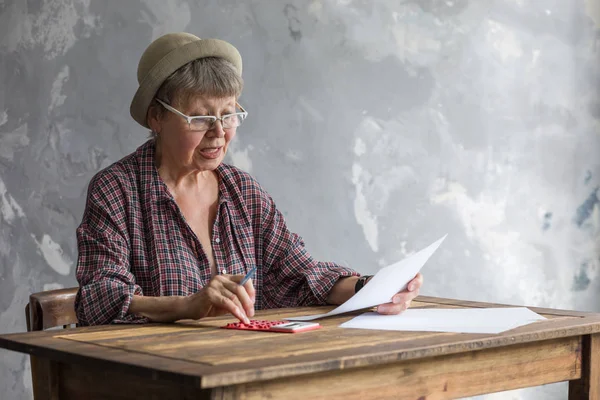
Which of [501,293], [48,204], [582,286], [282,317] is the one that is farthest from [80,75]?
[582,286]

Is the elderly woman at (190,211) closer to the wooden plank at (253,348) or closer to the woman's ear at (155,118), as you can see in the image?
the woman's ear at (155,118)

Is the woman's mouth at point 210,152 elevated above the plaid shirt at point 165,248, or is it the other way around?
the woman's mouth at point 210,152

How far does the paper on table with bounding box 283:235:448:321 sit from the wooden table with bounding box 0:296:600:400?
7 cm

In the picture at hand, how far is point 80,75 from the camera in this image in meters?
3.12

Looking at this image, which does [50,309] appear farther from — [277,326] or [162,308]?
[277,326]

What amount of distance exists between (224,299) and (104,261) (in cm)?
39

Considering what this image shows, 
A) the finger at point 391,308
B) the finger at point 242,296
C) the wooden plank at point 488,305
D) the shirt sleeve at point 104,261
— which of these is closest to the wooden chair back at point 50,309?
the shirt sleeve at point 104,261

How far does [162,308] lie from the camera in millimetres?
1985

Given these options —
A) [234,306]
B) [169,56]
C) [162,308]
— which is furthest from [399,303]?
[169,56]

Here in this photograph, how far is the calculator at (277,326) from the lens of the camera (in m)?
1.82

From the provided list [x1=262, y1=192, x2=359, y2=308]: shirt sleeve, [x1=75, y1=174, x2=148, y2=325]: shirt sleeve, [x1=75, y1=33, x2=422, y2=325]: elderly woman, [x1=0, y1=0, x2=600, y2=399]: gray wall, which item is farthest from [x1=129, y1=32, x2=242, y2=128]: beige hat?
[x1=0, y1=0, x2=600, y2=399]: gray wall

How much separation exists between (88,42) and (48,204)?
60 centimetres

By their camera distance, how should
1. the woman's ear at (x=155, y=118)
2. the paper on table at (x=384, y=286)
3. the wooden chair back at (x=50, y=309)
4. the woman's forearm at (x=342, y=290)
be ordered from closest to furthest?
the paper on table at (x=384, y=286) < the wooden chair back at (x=50, y=309) < the woman's forearm at (x=342, y=290) < the woman's ear at (x=155, y=118)

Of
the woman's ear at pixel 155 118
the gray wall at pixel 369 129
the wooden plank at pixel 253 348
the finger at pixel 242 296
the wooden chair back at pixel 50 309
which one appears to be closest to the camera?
the wooden plank at pixel 253 348
